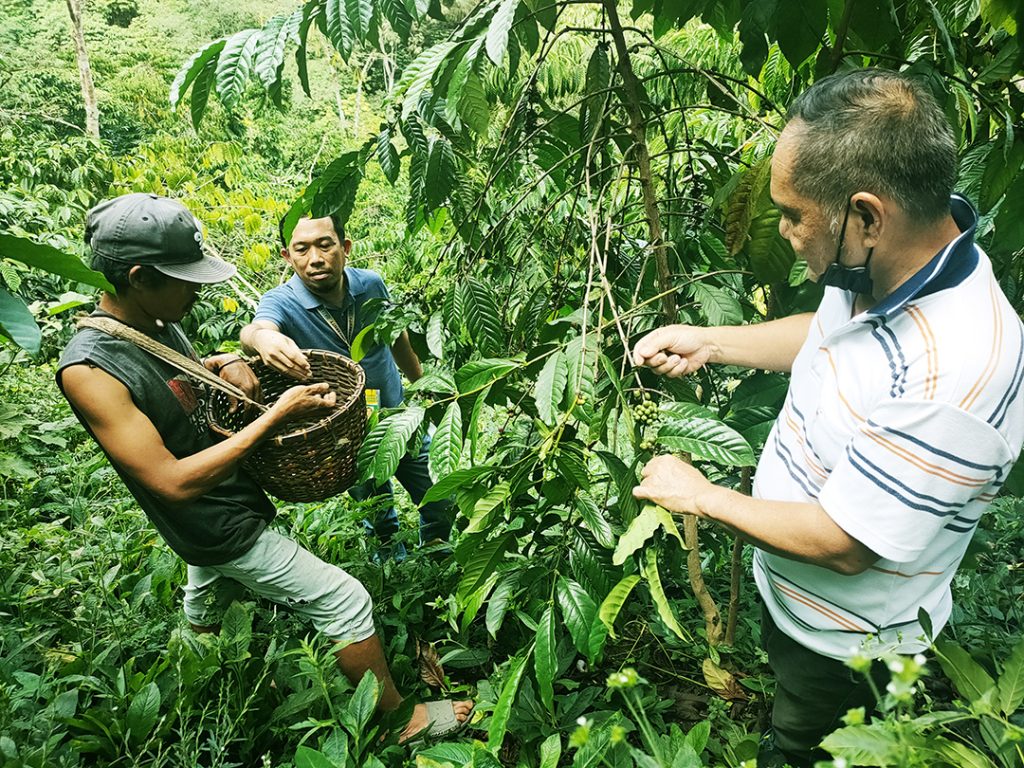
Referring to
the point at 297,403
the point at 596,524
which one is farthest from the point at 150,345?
the point at 596,524

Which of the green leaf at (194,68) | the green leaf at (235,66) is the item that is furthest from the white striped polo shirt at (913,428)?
the green leaf at (194,68)

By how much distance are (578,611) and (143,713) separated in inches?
47.4

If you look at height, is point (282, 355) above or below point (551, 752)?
above

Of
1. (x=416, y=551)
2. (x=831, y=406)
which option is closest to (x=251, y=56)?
(x=831, y=406)

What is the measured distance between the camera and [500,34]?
102 centimetres

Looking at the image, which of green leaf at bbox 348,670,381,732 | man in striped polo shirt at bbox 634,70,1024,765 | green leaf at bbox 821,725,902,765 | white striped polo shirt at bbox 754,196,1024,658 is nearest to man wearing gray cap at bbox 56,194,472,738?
green leaf at bbox 348,670,381,732

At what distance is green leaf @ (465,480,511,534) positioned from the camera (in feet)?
3.66

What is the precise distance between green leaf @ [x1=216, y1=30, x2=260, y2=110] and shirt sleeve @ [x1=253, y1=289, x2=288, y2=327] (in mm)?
1233

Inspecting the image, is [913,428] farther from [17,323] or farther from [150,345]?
[150,345]

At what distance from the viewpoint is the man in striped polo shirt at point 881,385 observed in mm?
905

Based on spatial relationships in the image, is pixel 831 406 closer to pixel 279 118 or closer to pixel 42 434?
pixel 42 434

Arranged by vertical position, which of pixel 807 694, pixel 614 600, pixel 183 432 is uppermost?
pixel 614 600

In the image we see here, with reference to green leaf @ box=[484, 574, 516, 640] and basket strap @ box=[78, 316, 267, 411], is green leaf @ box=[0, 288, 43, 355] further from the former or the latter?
basket strap @ box=[78, 316, 267, 411]

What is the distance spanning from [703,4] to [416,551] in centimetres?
185
